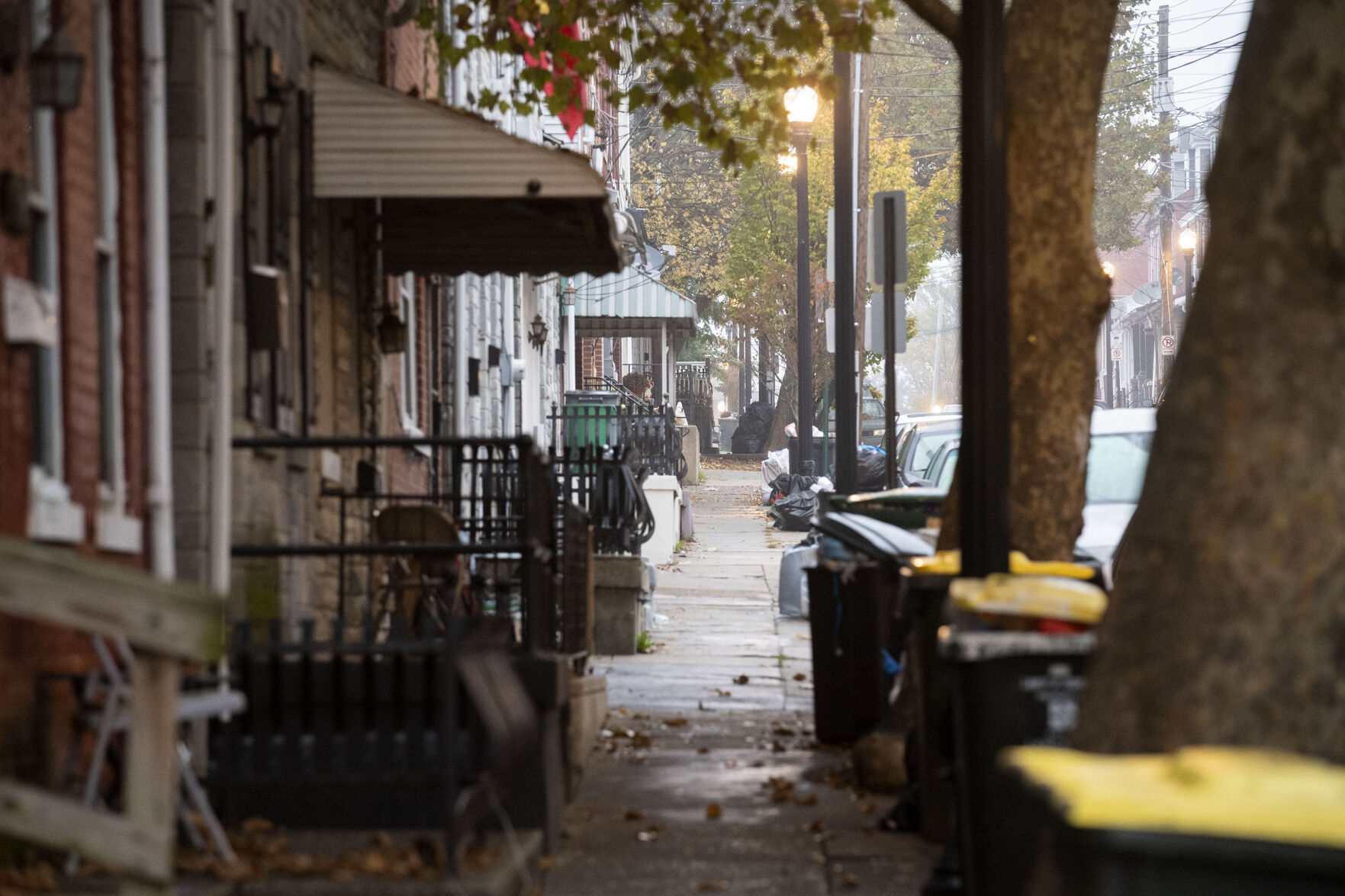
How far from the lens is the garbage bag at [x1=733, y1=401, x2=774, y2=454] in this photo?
53156 mm

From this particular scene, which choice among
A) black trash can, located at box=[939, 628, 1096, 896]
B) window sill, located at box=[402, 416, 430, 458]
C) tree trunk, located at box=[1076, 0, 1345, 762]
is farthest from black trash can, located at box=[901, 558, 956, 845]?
window sill, located at box=[402, 416, 430, 458]

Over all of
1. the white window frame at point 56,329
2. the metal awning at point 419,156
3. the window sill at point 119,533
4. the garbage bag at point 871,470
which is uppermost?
the metal awning at point 419,156

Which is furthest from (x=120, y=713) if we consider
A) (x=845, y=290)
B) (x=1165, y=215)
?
(x=1165, y=215)

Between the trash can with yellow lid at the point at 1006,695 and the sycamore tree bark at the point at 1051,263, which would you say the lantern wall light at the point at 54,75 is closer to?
the trash can with yellow lid at the point at 1006,695

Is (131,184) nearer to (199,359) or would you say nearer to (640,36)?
(199,359)

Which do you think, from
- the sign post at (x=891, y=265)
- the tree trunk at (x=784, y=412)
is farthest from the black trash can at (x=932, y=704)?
the tree trunk at (x=784, y=412)

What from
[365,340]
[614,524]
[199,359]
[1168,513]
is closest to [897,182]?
[614,524]

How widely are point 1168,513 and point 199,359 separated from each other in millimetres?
5166

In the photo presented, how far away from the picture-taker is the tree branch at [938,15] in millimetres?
8578

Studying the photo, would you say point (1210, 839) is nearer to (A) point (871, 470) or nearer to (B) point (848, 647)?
(B) point (848, 647)

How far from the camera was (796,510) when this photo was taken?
1049 inches

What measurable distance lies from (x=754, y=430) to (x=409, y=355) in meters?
39.7

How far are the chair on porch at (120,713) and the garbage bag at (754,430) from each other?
46790 millimetres

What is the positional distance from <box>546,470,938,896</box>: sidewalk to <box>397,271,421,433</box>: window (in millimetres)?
2501
